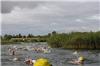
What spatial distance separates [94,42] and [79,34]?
3540 mm

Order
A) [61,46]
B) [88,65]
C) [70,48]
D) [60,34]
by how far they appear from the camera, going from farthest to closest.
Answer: [60,34] < [61,46] < [70,48] < [88,65]

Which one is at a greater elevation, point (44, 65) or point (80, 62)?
point (44, 65)

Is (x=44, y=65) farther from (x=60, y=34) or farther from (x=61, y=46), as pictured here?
(x=60, y=34)

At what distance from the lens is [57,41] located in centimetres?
3528

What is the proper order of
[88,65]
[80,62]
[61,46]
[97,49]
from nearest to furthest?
[88,65]
[80,62]
[97,49]
[61,46]

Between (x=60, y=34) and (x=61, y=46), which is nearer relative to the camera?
(x=61, y=46)

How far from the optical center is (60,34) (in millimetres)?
37500

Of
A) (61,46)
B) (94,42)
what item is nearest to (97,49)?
(94,42)

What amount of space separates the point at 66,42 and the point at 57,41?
164 centimetres

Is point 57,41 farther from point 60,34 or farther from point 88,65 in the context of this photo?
point 88,65

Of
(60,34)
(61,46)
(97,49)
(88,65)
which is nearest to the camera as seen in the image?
(88,65)

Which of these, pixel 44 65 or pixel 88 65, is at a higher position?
pixel 44 65

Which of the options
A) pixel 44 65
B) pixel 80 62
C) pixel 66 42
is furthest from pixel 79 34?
pixel 44 65

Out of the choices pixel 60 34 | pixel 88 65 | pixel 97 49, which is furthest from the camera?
pixel 60 34
